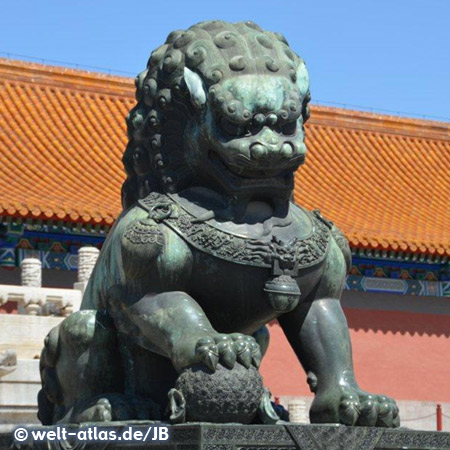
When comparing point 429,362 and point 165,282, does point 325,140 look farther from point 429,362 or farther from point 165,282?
point 165,282

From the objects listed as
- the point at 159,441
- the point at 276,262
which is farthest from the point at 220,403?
the point at 276,262

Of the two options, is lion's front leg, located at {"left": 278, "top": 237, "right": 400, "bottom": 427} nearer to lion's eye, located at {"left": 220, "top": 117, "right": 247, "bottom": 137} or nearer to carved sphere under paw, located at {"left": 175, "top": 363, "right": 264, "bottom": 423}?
carved sphere under paw, located at {"left": 175, "top": 363, "right": 264, "bottom": 423}

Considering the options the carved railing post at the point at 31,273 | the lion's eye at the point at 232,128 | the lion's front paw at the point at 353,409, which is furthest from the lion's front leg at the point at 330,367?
the carved railing post at the point at 31,273

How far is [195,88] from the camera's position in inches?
197

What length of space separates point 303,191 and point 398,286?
2.02 meters

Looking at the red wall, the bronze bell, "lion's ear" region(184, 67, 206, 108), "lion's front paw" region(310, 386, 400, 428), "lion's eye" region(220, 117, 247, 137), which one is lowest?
the red wall

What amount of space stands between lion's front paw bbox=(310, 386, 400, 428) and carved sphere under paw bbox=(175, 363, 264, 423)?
0.39m

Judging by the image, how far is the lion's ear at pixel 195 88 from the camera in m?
4.98

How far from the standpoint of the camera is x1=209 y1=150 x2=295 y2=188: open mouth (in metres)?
4.95

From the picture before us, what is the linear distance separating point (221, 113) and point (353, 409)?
1081 mm

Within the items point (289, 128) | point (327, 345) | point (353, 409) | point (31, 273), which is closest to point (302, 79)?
point (289, 128)

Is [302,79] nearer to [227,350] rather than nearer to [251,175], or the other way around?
[251,175]

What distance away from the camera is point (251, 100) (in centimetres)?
493

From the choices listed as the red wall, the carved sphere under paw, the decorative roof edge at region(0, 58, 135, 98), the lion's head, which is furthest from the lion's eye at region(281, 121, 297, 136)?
the decorative roof edge at region(0, 58, 135, 98)
